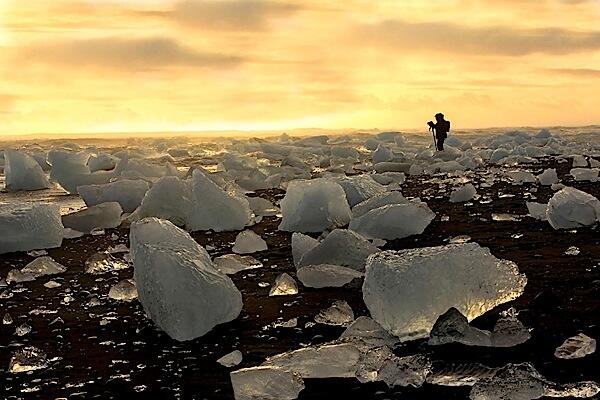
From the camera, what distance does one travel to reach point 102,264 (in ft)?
11.9

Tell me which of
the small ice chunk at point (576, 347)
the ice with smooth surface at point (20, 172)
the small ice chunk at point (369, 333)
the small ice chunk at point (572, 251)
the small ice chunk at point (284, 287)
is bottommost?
the ice with smooth surface at point (20, 172)

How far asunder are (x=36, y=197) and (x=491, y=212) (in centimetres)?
568

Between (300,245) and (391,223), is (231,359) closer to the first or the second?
(300,245)

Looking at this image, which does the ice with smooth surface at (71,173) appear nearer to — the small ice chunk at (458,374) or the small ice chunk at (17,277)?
the small ice chunk at (17,277)

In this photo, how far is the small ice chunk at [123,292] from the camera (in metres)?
2.94

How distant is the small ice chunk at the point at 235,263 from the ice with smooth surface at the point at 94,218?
1.94 m

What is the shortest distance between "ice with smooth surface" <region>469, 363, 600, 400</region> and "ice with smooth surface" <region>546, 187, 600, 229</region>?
9.06 feet

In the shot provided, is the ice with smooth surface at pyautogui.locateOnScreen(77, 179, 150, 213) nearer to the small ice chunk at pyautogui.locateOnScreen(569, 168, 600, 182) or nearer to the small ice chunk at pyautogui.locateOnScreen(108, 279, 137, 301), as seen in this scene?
the small ice chunk at pyautogui.locateOnScreen(108, 279, 137, 301)

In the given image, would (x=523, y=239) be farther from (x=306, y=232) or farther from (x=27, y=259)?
(x=27, y=259)

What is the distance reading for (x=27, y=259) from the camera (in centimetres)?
406

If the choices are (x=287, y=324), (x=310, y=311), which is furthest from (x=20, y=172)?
(x=287, y=324)

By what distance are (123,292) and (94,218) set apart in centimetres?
239

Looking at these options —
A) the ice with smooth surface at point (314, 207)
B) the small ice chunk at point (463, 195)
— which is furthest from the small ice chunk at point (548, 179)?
the ice with smooth surface at point (314, 207)

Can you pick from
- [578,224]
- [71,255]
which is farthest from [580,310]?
[71,255]
